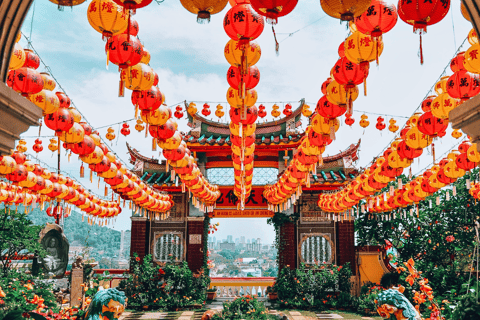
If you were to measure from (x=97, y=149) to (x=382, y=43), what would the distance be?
456 cm

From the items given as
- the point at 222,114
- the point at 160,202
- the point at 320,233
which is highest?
the point at 222,114

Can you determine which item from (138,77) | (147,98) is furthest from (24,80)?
(147,98)

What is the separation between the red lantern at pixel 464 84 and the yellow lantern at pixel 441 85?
0.31m

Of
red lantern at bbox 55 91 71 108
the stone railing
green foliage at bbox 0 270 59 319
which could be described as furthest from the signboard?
red lantern at bbox 55 91 71 108

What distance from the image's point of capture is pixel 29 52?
14.0 ft

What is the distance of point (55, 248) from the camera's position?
14.2 m

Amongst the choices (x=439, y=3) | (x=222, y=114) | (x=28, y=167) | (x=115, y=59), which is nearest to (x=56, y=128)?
(x=115, y=59)

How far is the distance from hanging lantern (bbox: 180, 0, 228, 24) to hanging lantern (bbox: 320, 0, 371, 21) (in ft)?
2.54

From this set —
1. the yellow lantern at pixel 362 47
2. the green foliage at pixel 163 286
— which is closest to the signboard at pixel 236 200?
the green foliage at pixel 163 286

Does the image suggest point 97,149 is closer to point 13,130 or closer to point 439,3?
point 13,130

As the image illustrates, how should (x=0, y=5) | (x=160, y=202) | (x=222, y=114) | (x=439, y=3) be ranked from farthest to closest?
(x=222, y=114) < (x=160, y=202) < (x=439, y=3) < (x=0, y=5)

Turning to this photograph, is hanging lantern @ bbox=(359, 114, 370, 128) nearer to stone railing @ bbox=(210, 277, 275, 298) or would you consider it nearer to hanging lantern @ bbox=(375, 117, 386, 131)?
hanging lantern @ bbox=(375, 117, 386, 131)

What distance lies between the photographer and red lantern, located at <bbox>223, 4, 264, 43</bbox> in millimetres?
3391

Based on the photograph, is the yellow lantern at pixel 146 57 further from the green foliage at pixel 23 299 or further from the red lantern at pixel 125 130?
the red lantern at pixel 125 130
